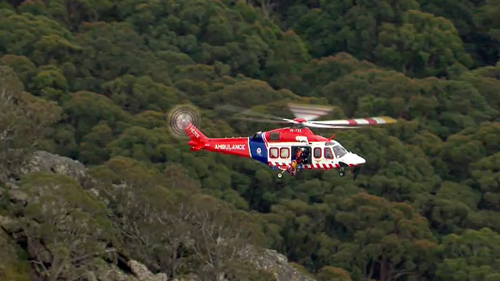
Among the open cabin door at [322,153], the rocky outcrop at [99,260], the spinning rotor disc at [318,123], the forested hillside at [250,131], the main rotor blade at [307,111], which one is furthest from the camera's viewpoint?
the forested hillside at [250,131]

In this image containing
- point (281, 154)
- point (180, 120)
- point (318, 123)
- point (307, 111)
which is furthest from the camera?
point (180, 120)

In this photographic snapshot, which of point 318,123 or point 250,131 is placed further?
point 250,131

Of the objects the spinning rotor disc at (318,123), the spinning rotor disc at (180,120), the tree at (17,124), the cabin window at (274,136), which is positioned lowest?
the tree at (17,124)

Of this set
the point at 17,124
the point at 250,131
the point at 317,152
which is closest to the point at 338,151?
the point at 317,152

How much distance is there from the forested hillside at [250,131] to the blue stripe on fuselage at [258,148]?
947 centimetres

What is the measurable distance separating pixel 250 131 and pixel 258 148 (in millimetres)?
50666

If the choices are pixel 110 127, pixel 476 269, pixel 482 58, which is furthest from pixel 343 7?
pixel 476 269

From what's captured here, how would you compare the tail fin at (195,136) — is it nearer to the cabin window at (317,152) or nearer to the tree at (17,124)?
the cabin window at (317,152)

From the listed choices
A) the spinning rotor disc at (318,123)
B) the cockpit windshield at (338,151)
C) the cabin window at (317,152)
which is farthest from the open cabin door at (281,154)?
the cockpit windshield at (338,151)

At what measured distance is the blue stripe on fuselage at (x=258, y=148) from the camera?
181 feet

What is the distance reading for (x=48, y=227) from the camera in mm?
60656

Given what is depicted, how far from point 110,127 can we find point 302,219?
16908 mm

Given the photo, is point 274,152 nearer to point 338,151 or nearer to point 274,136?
point 274,136

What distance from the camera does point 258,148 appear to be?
182ft
